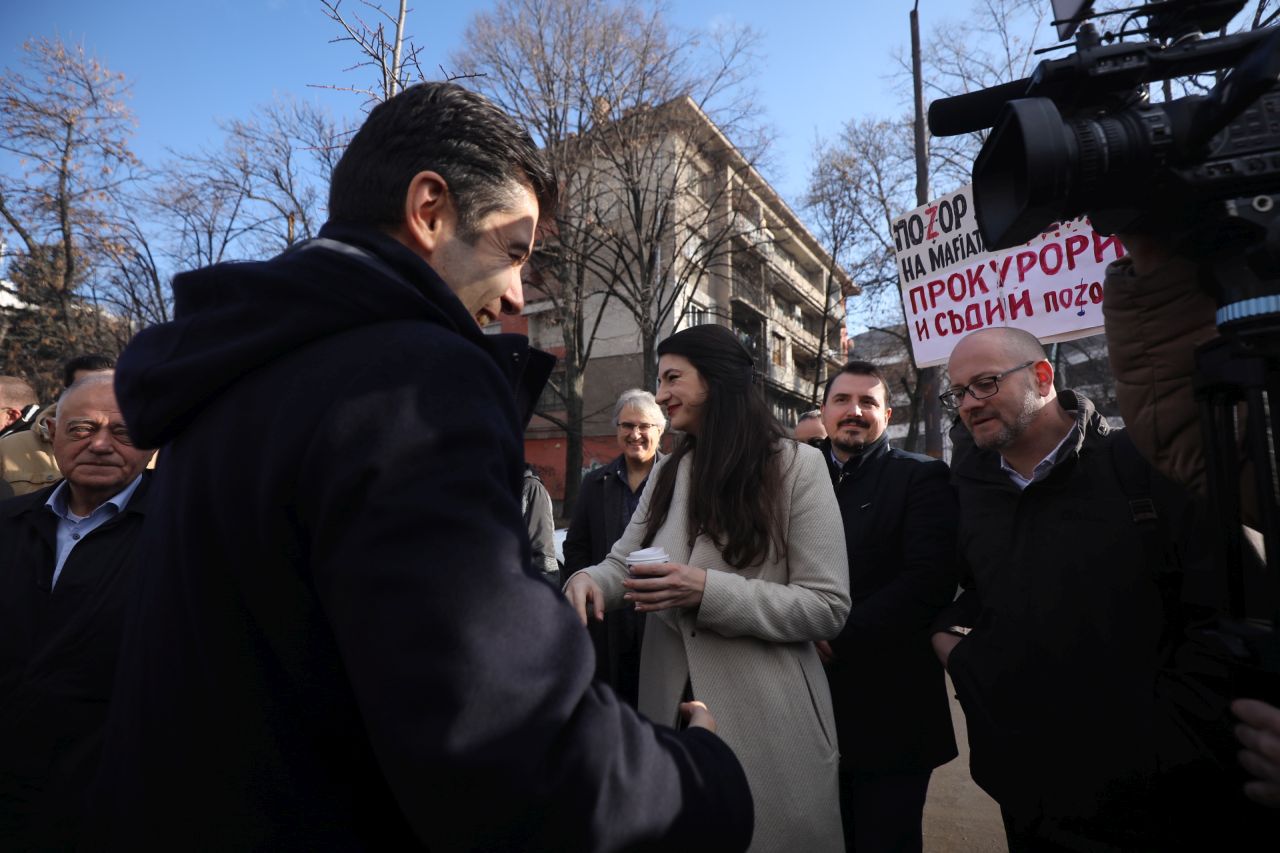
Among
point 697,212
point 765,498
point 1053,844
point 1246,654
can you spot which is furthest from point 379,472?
point 697,212

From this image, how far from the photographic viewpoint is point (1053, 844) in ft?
7.58

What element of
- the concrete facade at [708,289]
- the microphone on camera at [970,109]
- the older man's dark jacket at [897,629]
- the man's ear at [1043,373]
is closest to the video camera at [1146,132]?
the microphone on camera at [970,109]

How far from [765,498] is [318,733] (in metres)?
1.63

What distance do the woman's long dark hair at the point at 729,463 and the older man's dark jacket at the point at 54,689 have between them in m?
1.69

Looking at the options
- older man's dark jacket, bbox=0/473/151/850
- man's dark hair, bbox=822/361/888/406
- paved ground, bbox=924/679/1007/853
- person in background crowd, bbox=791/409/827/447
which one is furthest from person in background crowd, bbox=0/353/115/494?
paved ground, bbox=924/679/1007/853

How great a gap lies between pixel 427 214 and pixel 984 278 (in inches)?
190

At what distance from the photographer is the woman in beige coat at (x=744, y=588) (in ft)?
6.72

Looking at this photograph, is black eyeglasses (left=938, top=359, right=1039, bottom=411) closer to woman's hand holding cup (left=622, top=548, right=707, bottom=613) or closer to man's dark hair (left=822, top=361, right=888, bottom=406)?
man's dark hair (left=822, top=361, right=888, bottom=406)

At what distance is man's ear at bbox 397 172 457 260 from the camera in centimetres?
116

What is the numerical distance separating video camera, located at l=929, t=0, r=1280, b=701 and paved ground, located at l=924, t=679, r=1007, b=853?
2853 mm

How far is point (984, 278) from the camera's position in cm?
512

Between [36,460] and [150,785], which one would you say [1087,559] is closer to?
[150,785]

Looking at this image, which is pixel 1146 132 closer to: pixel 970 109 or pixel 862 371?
pixel 970 109

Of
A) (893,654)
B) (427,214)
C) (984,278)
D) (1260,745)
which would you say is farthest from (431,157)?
(984,278)
